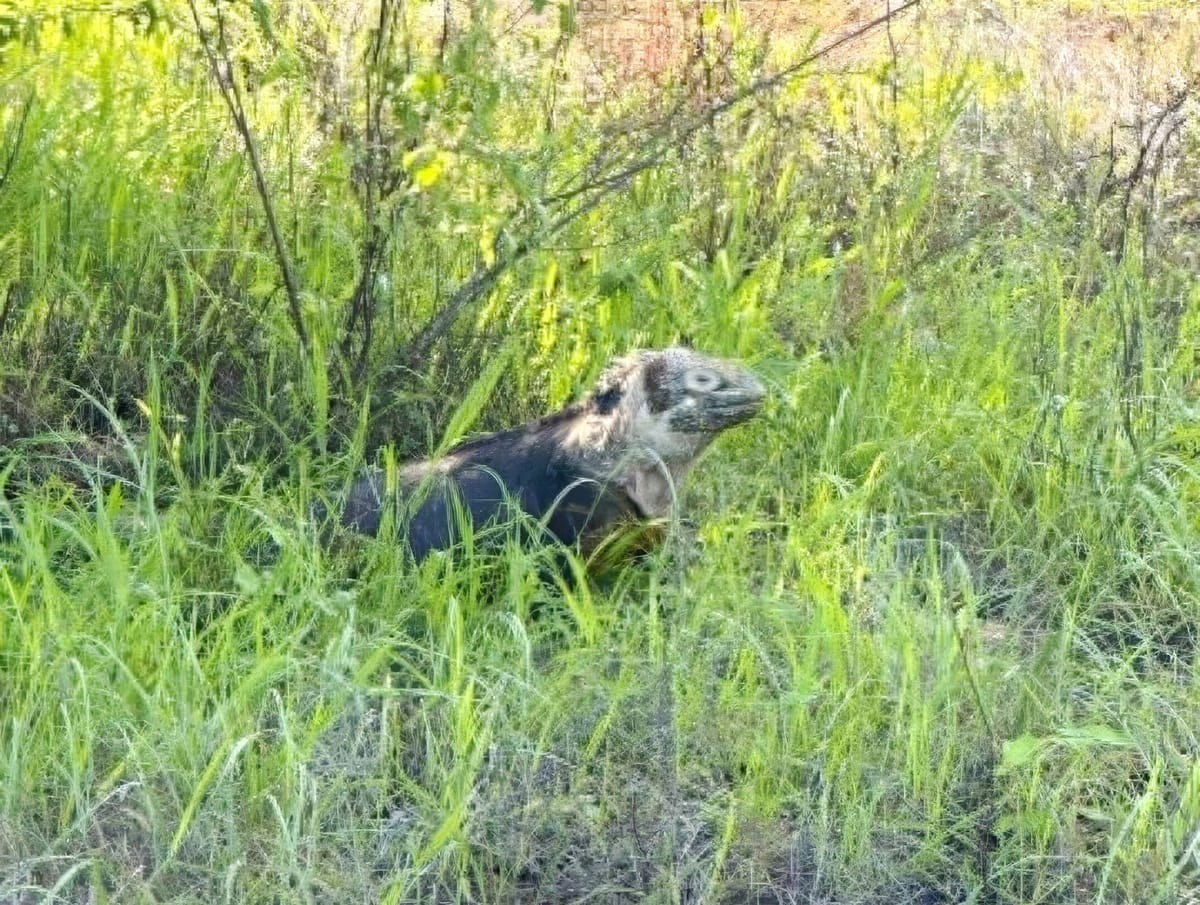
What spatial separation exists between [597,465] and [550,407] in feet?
2.46

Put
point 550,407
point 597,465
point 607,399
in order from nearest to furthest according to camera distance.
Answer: point 597,465 < point 607,399 < point 550,407

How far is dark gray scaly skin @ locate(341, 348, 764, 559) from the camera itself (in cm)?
450

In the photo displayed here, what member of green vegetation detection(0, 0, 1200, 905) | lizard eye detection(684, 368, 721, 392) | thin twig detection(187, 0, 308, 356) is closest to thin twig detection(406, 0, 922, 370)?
green vegetation detection(0, 0, 1200, 905)

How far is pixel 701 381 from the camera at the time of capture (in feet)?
15.0

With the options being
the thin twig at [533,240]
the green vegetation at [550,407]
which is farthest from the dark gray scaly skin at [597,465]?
the thin twig at [533,240]

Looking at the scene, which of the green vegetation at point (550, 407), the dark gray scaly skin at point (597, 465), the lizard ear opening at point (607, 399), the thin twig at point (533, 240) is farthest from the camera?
the thin twig at point (533, 240)

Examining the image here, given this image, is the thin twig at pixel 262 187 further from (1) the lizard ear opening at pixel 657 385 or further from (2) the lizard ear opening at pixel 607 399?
(1) the lizard ear opening at pixel 657 385

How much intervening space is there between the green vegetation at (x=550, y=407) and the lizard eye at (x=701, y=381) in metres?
0.32

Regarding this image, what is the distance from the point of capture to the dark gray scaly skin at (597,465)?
4.50 meters

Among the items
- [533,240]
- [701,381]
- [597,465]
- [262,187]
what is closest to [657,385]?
[701,381]

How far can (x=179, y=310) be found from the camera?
505 cm

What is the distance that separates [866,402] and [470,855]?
2239 mm

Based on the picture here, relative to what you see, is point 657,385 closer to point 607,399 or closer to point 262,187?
point 607,399

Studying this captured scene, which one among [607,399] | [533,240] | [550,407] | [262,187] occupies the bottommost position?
[550,407]
